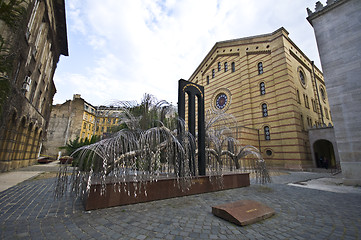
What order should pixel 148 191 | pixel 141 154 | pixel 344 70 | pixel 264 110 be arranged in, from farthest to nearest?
pixel 264 110 < pixel 344 70 < pixel 148 191 < pixel 141 154

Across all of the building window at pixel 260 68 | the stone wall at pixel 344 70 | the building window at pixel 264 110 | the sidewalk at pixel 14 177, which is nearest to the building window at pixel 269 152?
the building window at pixel 264 110

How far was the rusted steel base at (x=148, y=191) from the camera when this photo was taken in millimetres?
4617

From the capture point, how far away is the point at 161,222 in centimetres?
385

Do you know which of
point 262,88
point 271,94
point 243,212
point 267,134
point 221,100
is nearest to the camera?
point 243,212

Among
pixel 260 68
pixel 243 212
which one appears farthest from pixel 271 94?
pixel 243 212

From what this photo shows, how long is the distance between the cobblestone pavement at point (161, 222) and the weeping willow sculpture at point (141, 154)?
2.08ft

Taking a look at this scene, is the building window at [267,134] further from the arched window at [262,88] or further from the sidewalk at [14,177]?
the sidewalk at [14,177]

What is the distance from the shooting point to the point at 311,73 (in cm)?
2680

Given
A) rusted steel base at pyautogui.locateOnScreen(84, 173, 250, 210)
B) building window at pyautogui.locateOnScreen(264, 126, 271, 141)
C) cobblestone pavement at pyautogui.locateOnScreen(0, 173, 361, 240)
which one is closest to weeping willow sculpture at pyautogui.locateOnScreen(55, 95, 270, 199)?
rusted steel base at pyautogui.locateOnScreen(84, 173, 250, 210)

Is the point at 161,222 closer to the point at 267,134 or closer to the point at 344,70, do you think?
the point at 344,70

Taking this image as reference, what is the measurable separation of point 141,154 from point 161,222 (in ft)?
7.02

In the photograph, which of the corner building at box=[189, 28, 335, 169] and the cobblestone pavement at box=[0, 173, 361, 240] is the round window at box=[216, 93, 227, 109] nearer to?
the corner building at box=[189, 28, 335, 169]

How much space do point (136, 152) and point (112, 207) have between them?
1.79m

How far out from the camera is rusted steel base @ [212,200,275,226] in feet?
12.5
